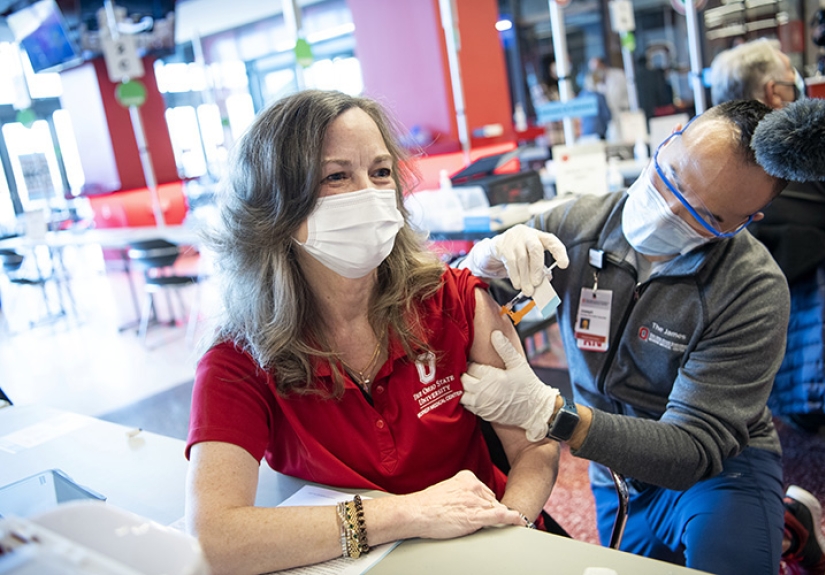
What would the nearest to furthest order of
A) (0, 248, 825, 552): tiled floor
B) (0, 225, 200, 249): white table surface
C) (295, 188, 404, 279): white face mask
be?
(295, 188, 404, 279): white face mask, (0, 248, 825, 552): tiled floor, (0, 225, 200, 249): white table surface

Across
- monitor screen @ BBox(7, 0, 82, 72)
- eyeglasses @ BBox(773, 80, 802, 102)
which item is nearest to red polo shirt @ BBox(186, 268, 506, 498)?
eyeglasses @ BBox(773, 80, 802, 102)

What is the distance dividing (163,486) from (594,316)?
1.05 meters

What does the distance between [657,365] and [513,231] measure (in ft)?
1.51

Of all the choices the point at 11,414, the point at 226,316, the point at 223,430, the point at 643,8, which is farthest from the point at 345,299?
the point at 643,8

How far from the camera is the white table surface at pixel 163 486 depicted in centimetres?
90

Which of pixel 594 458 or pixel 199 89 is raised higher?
pixel 199 89

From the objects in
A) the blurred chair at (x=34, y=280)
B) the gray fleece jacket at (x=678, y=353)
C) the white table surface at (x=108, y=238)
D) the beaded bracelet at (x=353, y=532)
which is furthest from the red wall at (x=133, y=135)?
the beaded bracelet at (x=353, y=532)

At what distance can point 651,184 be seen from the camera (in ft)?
4.88

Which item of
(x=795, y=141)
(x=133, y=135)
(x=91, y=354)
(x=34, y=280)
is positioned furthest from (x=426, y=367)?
(x=133, y=135)

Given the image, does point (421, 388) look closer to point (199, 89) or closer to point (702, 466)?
point (702, 466)

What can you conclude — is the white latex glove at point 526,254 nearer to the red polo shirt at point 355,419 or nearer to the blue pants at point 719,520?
the red polo shirt at point 355,419

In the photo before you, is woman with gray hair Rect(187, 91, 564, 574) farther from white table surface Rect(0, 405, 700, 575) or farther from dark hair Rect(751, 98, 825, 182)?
dark hair Rect(751, 98, 825, 182)

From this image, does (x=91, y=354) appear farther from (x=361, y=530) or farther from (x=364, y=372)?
(x=361, y=530)

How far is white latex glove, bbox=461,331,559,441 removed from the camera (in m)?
1.32
